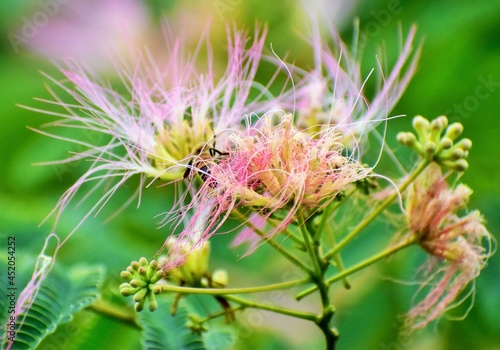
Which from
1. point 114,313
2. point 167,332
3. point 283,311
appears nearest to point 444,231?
point 283,311

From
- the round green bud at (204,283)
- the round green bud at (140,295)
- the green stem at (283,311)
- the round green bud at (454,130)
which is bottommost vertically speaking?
the green stem at (283,311)

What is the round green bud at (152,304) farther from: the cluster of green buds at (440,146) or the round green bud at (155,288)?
the cluster of green buds at (440,146)

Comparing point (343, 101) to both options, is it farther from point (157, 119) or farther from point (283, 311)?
point (283, 311)

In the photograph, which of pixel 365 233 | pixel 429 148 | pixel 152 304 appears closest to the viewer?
pixel 152 304

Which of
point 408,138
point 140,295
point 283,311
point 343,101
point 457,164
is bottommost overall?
point 283,311

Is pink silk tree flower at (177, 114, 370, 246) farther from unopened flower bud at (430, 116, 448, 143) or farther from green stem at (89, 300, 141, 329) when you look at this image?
green stem at (89, 300, 141, 329)

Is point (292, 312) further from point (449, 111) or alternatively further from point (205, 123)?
point (449, 111)

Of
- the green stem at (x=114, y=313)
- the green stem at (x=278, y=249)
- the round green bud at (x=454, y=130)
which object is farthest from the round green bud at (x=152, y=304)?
the round green bud at (x=454, y=130)
